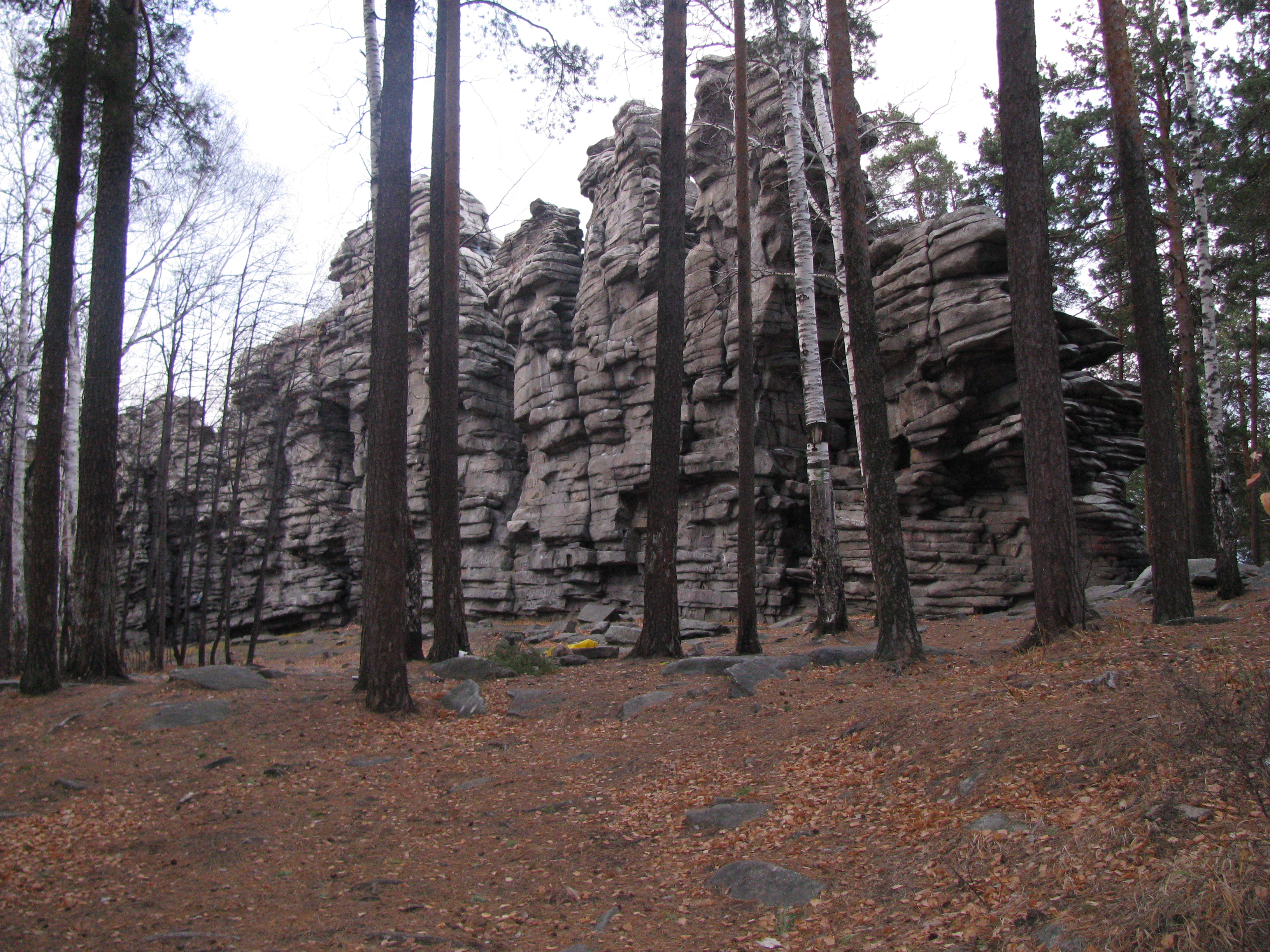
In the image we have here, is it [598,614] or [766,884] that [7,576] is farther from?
[766,884]

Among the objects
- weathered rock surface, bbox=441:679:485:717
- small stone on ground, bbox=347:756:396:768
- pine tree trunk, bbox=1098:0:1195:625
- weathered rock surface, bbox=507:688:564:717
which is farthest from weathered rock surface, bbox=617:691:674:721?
pine tree trunk, bbox=1098:0:1195:625

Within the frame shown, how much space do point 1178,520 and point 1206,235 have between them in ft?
27.2

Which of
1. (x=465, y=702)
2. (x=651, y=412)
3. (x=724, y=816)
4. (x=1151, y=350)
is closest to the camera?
(x=724, y=816)

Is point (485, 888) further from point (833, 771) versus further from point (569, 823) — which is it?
point (833, 771)

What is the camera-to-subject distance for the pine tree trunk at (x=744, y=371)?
1374cm

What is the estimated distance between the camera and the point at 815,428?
53.8 feet

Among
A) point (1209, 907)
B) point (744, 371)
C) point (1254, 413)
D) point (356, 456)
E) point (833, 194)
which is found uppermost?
point (833, 194)

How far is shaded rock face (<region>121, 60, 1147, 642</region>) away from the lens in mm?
20750

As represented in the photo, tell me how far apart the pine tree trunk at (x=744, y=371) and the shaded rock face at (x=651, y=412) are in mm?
3149

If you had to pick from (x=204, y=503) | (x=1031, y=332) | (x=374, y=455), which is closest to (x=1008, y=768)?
(x=1031, y=332)

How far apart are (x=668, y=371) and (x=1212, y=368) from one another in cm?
1045

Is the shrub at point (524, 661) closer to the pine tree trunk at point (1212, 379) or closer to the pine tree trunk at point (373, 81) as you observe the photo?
the pine tree trunk at point (373, 81)

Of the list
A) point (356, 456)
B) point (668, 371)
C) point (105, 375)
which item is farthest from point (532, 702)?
point (356, 456)

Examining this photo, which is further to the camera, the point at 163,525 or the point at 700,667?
the point at 163,525
